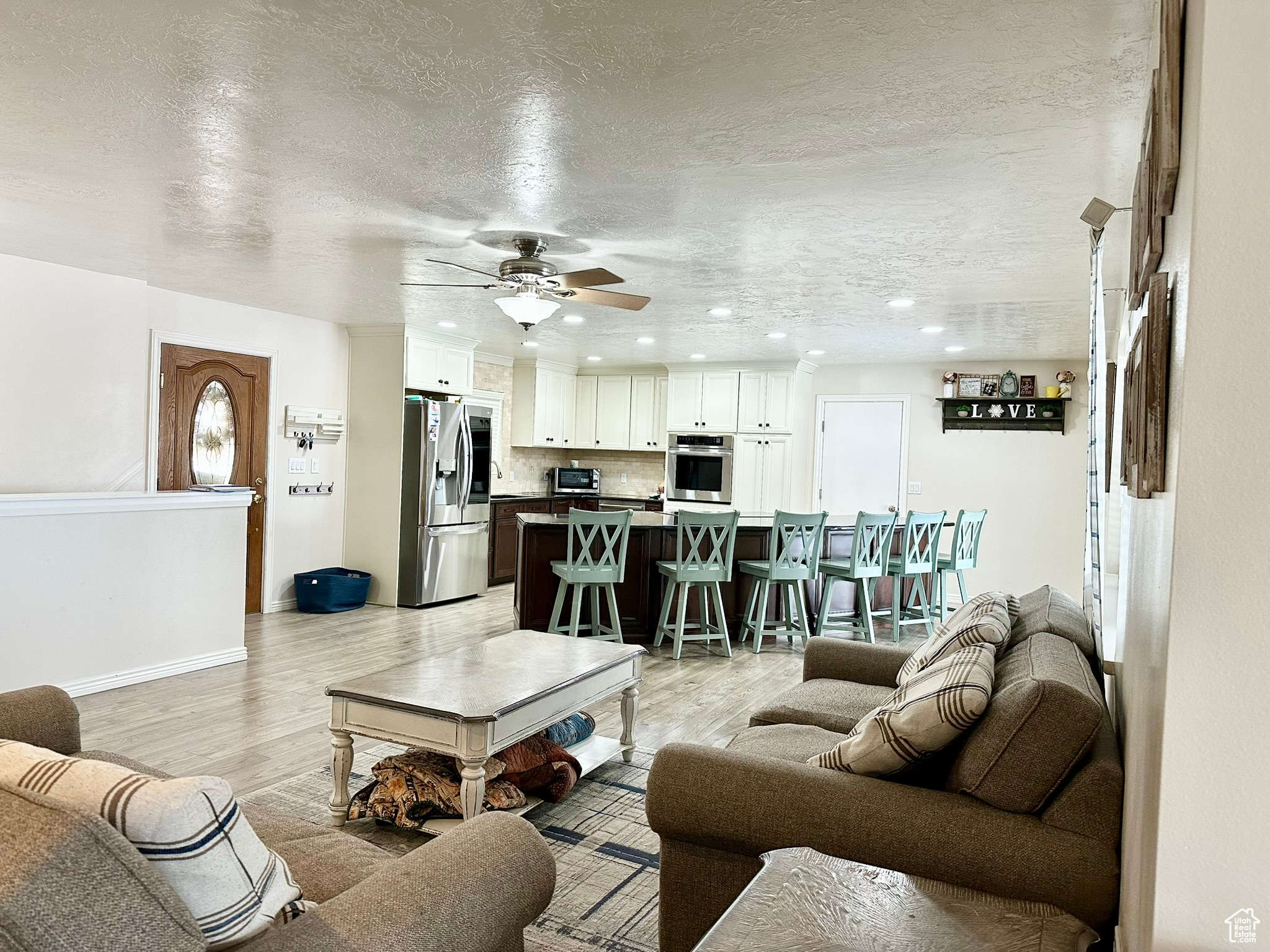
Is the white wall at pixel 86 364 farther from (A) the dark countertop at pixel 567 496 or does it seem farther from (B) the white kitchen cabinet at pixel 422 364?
(A) the dark countertop at pixel 567 496

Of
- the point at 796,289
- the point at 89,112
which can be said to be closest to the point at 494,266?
the point at 796,289

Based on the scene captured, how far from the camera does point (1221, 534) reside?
986 mm

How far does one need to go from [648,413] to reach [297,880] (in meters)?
8.06

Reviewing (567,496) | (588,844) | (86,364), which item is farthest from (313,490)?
(588,844)

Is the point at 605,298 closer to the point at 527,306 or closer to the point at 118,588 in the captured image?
the point at 527,306

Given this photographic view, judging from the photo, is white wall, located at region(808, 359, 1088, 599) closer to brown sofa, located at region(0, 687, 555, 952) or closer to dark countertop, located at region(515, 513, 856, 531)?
dark countertop, located at region(515, 513, 856, 531)

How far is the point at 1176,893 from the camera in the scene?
3.28 feet

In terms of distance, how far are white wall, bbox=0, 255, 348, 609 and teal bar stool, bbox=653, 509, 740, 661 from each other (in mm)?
3162

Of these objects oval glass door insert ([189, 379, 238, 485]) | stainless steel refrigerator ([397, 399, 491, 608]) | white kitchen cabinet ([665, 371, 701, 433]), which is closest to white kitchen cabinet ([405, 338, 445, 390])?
stainless steel refrigerator ([397, 399, 491, 608])

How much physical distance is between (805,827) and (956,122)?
2.04 metres

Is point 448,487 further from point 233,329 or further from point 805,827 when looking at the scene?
point 805,827

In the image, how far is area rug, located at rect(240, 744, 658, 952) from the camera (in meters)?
2.39

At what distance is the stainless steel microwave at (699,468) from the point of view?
8.73 meters

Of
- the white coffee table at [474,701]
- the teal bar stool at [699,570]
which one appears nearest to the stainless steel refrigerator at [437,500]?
the teal bar stool at [699,570]
